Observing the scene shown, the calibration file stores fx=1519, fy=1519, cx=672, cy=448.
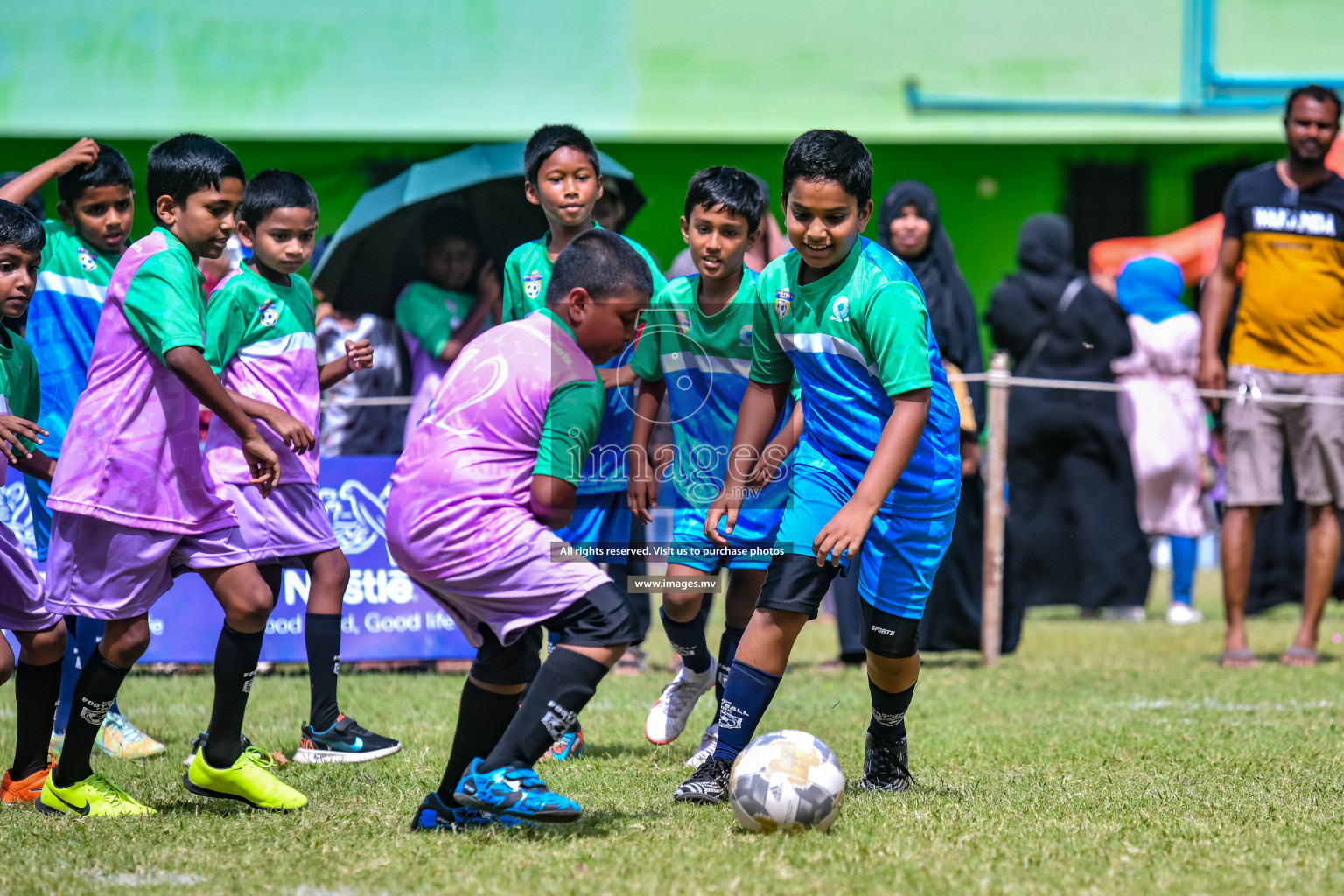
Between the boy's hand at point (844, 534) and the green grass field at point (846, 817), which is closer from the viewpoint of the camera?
the green grass field at point (846, 817)

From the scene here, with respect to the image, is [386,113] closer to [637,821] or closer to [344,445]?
[344,445]

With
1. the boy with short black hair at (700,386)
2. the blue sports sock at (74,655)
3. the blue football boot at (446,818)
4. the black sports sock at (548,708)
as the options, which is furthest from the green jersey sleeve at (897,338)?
the blue sports sock at (74,655)

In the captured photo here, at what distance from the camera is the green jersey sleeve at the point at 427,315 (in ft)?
26.4

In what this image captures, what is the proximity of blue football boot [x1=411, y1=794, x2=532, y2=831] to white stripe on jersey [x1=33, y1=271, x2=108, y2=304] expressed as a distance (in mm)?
2702

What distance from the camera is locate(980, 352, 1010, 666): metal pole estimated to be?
7652 mm

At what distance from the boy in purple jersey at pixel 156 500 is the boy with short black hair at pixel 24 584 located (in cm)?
13

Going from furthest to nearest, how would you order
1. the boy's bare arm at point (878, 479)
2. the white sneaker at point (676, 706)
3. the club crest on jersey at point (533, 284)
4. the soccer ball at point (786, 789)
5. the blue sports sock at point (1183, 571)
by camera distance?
the blue sports sock at point (1183, 571) < the club crest on jersey at point (533, 284) < the white sneaker at point (676, 706) < the boy's bare arm at point (878, 479) < the soccer ball at point (786, 789)

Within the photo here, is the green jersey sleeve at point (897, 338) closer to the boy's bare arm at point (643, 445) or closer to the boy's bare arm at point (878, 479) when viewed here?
the boy's bare arm at point (878, 479)

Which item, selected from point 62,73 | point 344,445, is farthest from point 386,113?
point 344,445

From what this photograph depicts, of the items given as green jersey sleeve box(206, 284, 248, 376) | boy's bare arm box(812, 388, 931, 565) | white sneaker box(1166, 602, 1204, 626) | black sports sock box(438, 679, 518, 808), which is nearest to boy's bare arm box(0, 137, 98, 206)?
green jersey sleeve box(206, 284, 248, 376)

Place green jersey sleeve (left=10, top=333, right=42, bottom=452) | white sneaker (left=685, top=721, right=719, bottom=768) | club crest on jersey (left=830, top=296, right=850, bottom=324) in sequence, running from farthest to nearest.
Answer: white sneaker (left=685, top=721, right=719, bottom=768), green jersey sleeve (left=10, top=333, right=42, bottom=452), club crest on jersey (left=830, top=296, right=850, bottom=324)

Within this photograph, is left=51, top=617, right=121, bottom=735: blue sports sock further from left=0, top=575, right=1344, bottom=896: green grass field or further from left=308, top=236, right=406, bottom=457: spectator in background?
left=308, top=236, right=406, bottom=457: spectator in background

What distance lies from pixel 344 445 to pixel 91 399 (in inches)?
189

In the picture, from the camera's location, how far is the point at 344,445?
29.9 ft
